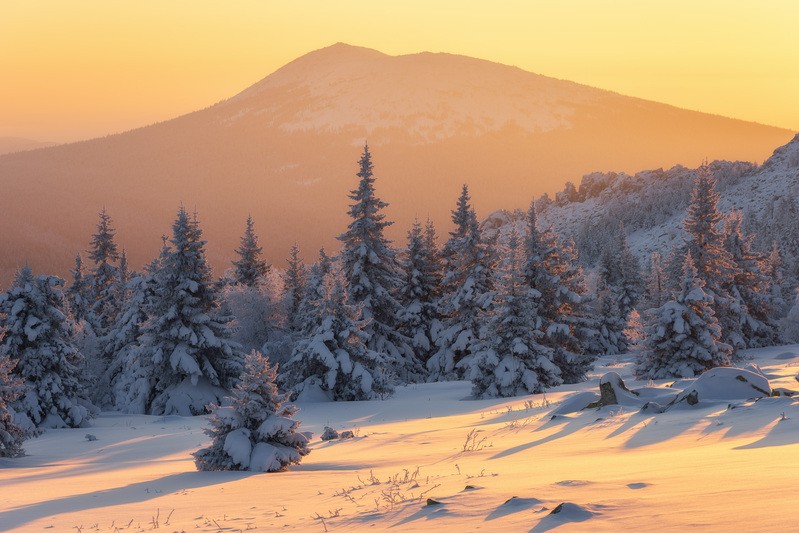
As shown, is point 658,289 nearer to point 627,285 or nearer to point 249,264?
point 627,285

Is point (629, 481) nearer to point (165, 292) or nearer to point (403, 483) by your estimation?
point (403, 483)

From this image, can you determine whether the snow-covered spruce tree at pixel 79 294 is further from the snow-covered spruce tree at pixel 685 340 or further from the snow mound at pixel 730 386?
the snow mound at pixel 730 386

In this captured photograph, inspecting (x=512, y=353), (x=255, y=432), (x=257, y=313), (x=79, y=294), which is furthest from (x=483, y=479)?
(x=79, y=294)

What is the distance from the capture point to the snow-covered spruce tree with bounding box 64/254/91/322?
54.7 metres

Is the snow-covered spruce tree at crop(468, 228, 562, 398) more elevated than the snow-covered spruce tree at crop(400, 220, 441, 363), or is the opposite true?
the snow-covered spruce tree at crop(400, 220, 441, 363)

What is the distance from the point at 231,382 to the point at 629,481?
27.0m

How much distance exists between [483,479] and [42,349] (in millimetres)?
22382

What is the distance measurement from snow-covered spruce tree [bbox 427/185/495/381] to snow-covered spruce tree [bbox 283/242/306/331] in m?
8.59

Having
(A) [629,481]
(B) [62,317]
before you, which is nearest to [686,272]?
(B) [62,317]

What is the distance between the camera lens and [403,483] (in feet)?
31.4

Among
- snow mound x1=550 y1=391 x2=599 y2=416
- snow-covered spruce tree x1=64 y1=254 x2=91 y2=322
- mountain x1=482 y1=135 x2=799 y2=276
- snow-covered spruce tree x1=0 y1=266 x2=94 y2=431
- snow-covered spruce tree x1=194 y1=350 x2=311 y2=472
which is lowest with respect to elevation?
snow mound x1=550 y1=391 x2=599 y2=416

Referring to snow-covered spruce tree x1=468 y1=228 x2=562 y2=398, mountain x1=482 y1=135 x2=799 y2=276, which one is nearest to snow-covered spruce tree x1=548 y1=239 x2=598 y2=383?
snow-covered spruce tree x1=468 y1=228 x2=562 y2=398

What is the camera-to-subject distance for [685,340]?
32.0 meters

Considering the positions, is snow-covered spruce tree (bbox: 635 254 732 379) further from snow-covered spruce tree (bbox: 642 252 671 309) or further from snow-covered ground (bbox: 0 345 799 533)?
snow-covered ground (bbox: 0 345 799 533)
